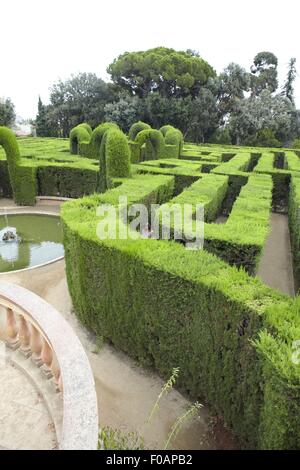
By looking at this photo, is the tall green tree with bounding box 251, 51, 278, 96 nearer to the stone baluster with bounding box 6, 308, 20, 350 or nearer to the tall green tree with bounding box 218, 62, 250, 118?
the tall green tree with bounding box 218, 62, 250, 118

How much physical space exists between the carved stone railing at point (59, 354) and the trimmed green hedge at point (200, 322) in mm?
1484

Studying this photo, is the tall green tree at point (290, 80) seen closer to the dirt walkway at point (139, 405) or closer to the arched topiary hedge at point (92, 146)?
the arched topiary hedge at point (92, 146)

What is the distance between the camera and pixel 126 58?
3800cm

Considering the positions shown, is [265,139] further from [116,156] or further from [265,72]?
[116,156]

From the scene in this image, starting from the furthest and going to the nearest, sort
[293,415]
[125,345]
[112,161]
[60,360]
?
[112,161] < [125,345] < [60,360] < [293,415]

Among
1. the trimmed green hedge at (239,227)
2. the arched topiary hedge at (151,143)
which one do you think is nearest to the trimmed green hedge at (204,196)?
the trimmed green hedge at (239,227)

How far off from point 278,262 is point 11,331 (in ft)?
26.1

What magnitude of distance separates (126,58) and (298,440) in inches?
1645

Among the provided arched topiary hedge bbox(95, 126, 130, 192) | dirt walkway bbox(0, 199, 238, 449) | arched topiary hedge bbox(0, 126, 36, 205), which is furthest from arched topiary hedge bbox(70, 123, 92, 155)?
dirt walkway bbox(0, 199, 238, 449)

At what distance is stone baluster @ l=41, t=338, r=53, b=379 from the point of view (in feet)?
13.8

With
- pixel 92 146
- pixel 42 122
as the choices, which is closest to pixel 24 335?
pixel 92 146

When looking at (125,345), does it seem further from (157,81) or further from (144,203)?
(157,81)

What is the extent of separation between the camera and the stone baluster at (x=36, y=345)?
14.5 ft

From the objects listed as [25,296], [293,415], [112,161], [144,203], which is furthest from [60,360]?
[112,161]
